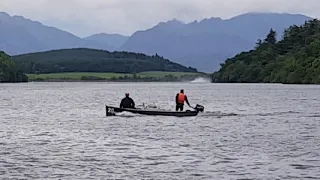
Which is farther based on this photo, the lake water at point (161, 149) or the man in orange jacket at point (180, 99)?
the man in orange jacket at point (180, 99)

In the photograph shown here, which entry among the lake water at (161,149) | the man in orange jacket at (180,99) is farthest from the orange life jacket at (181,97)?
the lake water at (161,149)

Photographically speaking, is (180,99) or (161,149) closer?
(161,149)

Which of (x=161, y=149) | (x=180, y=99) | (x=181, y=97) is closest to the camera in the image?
(x=161, y=149)

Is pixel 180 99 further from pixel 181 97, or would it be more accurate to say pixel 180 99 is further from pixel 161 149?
pixel 161 149

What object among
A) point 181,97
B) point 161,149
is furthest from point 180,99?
point 161,149

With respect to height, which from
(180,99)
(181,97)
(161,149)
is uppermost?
(181,97)

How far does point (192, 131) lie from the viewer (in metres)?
49.6

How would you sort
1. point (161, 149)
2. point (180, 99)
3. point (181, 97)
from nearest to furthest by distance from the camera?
point (161, 149) < point (181, 97) < point (180, 99)

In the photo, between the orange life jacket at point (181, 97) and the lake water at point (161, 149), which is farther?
the orange life jacket at point (181, 97)

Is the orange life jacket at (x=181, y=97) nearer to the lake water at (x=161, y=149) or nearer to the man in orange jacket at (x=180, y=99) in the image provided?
the man in orange jacket at (x=180, y=99)

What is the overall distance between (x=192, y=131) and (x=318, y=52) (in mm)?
146370

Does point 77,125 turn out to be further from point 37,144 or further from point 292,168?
point 292,168

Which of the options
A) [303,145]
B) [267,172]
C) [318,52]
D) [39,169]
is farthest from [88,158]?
[318,52]

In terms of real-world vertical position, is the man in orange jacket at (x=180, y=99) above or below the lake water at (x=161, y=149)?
above
